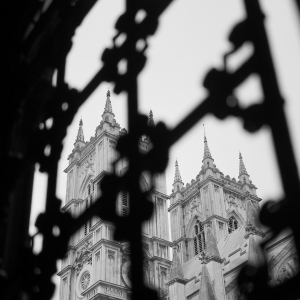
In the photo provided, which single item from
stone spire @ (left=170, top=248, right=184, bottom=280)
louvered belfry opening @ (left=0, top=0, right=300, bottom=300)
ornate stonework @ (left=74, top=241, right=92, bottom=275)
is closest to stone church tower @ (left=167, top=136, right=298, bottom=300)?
stone spire @ (left=170, top=248, right=184, bottom=280)

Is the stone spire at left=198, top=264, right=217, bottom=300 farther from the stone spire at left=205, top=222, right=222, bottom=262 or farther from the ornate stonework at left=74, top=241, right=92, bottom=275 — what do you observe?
the ornate stonework at left=74, top=241, right=92, bottom=275

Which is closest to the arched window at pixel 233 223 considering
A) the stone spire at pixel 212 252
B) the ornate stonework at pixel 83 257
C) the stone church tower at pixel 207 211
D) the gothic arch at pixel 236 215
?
the stone church tower at pixel 207 211

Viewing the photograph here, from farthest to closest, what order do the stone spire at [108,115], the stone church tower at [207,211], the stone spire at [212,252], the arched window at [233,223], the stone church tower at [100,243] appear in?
1. the arched window at [233,223]
2. the stone spire at [108,115]
3. the stone church tower at [207,211]
4. the stone church tower at [100,243]
5. the stone spire at [212,252]

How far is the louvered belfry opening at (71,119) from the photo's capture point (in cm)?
154

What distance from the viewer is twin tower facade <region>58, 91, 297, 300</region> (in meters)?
24.9

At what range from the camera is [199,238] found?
37219mm

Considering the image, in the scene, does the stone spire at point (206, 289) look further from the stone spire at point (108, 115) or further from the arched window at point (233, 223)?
the arched window at point (233, 223)

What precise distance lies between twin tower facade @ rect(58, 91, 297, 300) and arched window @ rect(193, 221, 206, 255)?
14 millimetres

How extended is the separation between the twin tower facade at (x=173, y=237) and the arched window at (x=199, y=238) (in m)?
0.01

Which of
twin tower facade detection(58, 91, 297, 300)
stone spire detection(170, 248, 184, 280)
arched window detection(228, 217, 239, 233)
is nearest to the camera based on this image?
twin tower facade detection(58, 91, 297, 300)

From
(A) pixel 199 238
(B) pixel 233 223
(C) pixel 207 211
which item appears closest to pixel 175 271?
(C) pixel 207 211

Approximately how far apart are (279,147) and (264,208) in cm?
18

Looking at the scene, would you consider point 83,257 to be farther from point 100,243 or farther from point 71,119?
point 71,119

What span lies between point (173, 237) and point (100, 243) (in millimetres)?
12073
